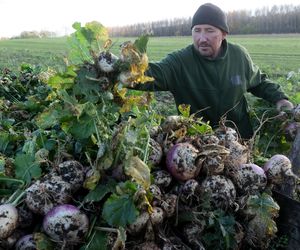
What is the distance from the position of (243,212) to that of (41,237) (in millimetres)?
1141

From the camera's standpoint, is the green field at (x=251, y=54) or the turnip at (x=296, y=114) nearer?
the turnip at (x=296, y=114)

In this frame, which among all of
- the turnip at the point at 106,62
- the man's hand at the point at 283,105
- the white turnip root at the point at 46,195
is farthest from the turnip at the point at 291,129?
the white turnip root at the point at 46,195

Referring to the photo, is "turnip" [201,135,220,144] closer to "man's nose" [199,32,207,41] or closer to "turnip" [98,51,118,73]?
"turnip" [98,51,118,73]

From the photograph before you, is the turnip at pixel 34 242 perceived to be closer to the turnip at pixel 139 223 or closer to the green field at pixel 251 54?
the turnip at pixel 139 223

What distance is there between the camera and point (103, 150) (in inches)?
86.4

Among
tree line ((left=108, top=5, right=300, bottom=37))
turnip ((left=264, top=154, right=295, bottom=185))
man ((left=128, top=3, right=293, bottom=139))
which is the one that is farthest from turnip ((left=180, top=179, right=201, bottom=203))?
tree line ((left=108, top=5, right=300, bottom=37))

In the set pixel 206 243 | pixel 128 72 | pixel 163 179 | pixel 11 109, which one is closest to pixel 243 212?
pixel 206 243

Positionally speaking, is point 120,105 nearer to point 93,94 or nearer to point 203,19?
point 93,94

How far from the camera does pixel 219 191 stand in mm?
2443

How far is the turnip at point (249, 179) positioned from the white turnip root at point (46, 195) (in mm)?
1011

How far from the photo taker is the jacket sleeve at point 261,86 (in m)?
4.03

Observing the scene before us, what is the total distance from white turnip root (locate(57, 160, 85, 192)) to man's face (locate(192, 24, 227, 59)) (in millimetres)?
2042

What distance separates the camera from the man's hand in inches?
147

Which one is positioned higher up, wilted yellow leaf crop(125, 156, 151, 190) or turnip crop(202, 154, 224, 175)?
wilted yellow leaf crop(125, 156, 151, 190)
